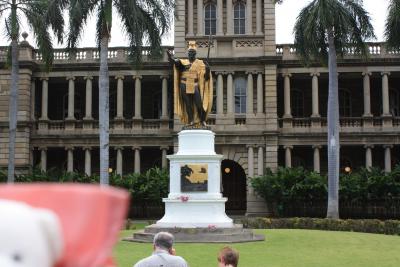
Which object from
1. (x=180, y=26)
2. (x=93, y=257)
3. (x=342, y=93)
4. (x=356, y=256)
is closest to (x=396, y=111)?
(x=342, y=93)

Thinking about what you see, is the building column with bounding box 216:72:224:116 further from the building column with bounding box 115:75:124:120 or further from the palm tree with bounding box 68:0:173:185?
the palm tree with bounding box 68:0:173:185

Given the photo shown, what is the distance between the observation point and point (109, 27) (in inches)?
1008

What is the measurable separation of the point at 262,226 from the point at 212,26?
687 inches

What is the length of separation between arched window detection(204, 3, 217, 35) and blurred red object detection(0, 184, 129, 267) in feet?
125

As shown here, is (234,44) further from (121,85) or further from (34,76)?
(34,76)

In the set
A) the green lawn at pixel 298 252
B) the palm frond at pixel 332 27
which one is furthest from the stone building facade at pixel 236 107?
the green lawn at pixel 298 252

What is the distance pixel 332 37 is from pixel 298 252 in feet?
48.7

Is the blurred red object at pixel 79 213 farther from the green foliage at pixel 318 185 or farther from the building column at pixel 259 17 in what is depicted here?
the building column at pixel 259 17

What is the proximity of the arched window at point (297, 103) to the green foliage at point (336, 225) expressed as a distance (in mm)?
17290

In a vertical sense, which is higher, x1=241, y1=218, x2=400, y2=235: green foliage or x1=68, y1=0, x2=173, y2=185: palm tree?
x1=68, y1=0, x2=173, y2=185: palm tree

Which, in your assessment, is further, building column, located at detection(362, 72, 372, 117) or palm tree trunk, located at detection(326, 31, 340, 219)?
building column, located at detection(362, 72, 372, 117)

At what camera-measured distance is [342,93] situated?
41594 millimetres

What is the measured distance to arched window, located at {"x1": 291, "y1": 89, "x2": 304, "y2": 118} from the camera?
41656mm

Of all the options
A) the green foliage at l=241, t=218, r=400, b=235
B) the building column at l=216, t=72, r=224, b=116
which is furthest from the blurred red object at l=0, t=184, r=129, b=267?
the building column at l=216, t=72, r=224, b=116
